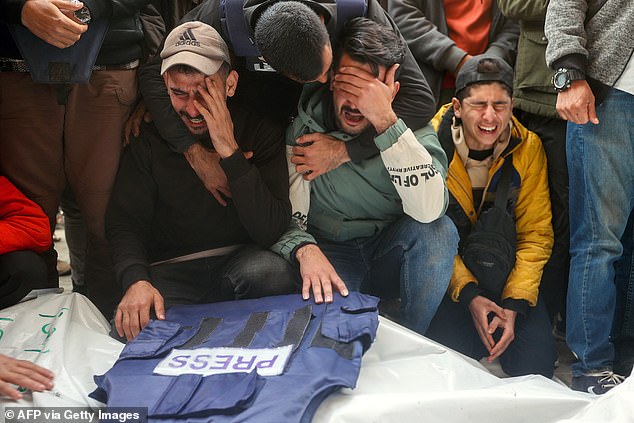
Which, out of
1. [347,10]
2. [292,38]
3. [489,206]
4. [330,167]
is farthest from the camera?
[489,206]

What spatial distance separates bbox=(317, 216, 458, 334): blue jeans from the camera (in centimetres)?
214

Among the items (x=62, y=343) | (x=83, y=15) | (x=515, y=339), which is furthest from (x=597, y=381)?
(x=83, y=15)

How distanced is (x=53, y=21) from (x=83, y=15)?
0.31 feet

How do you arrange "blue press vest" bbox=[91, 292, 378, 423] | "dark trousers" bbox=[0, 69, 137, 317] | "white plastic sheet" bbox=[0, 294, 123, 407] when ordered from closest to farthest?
"blue press vest" bbox=[91, 292, 378, 423]
"white plastic sheet" bbox=[0, 294, 123, 407]
"dark trousers" bbox=[0, 69, 137, 317]

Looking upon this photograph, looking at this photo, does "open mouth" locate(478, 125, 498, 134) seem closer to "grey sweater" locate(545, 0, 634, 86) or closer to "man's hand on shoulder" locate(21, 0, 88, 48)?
"grey sweater" locate(545, 0, 634, 86)

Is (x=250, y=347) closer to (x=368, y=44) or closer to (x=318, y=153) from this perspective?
(x=318, y=153)

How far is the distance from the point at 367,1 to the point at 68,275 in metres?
1.87

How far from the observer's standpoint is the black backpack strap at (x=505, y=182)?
2.30m

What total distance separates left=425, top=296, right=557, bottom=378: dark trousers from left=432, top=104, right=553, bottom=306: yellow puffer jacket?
0.08 m

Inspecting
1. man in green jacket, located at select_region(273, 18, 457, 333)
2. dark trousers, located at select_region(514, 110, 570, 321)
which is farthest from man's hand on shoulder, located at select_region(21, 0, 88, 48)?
dark trousers, located at select_region(514, 110, 570, 321)

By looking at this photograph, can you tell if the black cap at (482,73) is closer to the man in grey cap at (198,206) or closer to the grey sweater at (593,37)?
the grey sweater at (593,37)

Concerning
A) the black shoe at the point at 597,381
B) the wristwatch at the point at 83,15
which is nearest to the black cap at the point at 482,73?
the black shoe at the point at 597,381

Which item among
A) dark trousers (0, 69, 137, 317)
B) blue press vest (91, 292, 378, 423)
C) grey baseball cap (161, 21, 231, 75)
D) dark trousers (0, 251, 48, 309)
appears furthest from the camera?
dark trousers (0, 69, 137, 317)

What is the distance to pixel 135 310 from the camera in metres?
1.93
